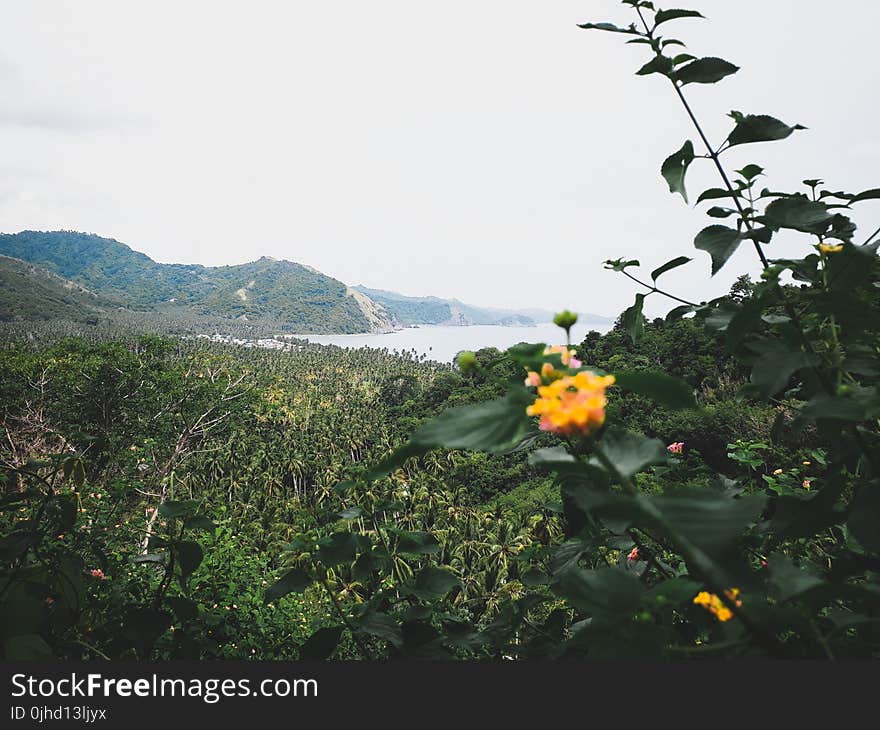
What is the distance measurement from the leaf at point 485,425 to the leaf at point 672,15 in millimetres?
834

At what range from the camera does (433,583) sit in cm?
95

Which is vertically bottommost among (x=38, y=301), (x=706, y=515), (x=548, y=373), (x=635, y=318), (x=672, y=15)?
(x=706, y=515)

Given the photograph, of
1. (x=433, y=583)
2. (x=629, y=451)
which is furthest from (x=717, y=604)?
(x=433, y=583)

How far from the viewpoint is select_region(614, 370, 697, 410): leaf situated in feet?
1.51

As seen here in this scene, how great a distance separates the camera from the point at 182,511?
1.09 meters

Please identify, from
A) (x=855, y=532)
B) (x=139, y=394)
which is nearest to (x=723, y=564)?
(x=855, y=532)

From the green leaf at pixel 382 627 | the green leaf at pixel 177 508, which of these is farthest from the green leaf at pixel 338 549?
the green leaf at pixel 177 508

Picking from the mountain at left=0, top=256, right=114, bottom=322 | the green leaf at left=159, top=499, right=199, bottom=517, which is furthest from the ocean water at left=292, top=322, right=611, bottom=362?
the green leaf at left=159, top=499, right=199, bottom=517

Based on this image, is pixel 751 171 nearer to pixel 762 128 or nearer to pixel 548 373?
pixel 762 128

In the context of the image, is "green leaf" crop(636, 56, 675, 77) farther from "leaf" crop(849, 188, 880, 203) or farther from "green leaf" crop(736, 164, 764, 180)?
"leaf" crop(849, 188, 880, 203)

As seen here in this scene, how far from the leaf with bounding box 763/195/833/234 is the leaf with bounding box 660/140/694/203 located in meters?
0.16

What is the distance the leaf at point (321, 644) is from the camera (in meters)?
0.82

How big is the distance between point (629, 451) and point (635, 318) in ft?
1.93

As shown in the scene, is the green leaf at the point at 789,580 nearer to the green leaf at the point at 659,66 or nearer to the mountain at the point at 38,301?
the green leaf at the point at 659,66
